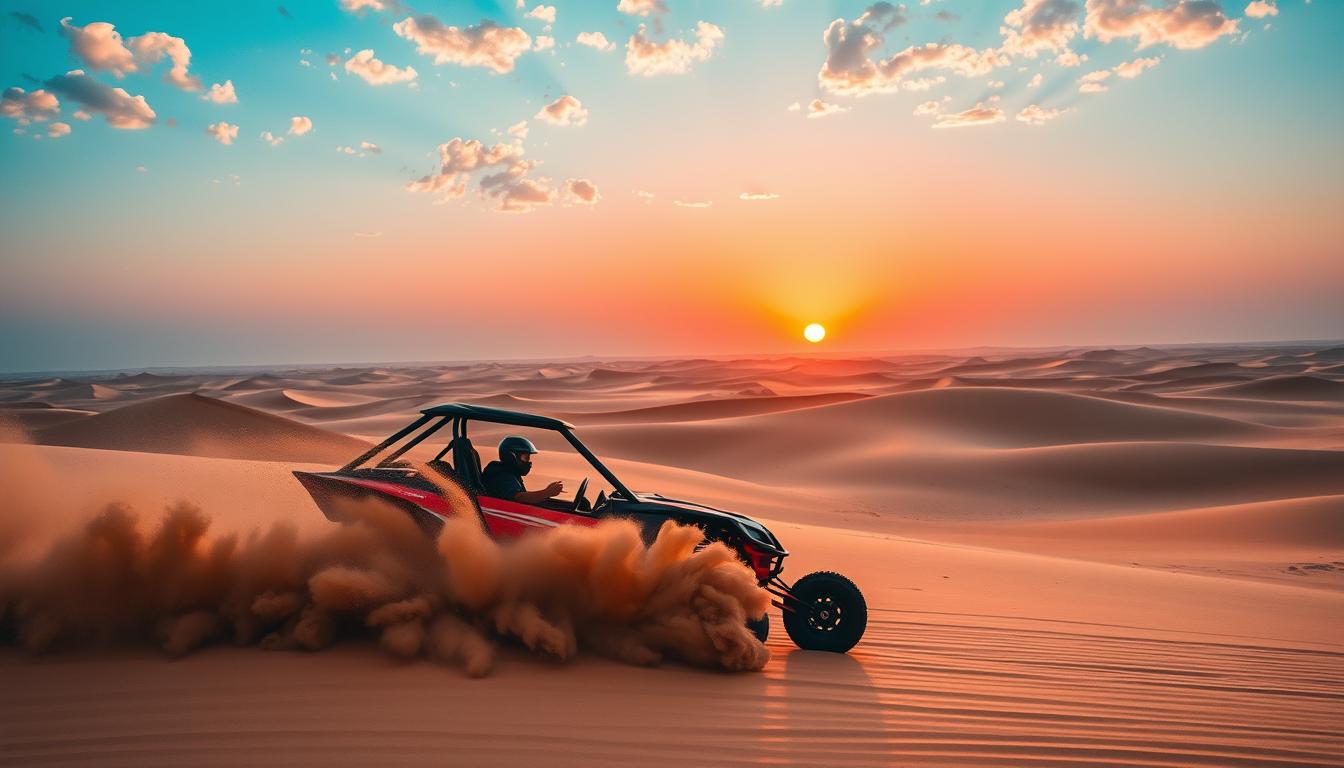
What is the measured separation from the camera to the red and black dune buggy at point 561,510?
590cm

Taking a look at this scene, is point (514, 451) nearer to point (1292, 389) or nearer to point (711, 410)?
point (711, 410)

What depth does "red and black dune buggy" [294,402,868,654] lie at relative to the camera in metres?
5.90

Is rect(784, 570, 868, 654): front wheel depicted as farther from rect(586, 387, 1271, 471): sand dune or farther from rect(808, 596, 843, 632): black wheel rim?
rect(586, 387, 1271, 471): sand dune

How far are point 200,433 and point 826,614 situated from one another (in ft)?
75.6

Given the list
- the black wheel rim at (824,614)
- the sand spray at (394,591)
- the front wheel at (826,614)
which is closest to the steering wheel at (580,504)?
the sand spray at (394,591)

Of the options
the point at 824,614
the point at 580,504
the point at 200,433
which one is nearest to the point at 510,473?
the point at 580,504

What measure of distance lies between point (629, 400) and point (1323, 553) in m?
55.4

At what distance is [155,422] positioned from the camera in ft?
79.3

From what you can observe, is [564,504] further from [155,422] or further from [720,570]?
[155,422]

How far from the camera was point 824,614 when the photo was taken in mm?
6684

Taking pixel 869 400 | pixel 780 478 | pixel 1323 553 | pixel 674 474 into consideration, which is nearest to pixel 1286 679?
pixel 1323 553

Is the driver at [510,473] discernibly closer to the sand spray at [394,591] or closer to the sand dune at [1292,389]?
the sand spray at [394,591]

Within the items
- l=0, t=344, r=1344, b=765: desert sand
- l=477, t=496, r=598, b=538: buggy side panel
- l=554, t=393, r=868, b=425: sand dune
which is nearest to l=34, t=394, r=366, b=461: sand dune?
l=0, t=344, r=1344, b=765: desert sand

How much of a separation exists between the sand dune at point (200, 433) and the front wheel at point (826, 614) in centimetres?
1745
